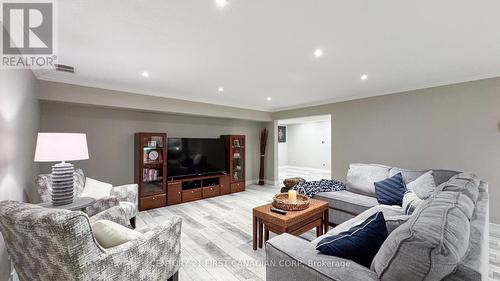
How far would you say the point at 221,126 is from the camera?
18.5 ft

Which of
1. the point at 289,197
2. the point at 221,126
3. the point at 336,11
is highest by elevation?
the point at 336,11

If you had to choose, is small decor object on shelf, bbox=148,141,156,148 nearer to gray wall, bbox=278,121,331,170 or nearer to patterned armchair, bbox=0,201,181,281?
patterned armchair, bbox=0,201,181,281

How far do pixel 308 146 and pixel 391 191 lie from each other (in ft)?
22.7

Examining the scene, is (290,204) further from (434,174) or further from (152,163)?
(152,163)

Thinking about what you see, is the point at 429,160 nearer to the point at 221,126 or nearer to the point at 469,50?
the point at 469,50

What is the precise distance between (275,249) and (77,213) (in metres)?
1.14

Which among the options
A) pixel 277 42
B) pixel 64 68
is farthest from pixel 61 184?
pixel 277 42

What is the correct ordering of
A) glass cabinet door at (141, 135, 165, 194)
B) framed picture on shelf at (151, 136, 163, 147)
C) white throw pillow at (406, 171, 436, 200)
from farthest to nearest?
framed picture on shelf at (151, 136, 163, 147), glass cabinet door at (141, 135, 165, 194), white throw pillow at (406, 171, 436, 200)

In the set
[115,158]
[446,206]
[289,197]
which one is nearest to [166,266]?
[289,197]

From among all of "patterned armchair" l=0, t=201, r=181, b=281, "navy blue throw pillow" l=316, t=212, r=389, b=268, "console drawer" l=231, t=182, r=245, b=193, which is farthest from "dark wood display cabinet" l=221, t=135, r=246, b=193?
"navy blue throw pillow" l=316, t=212, r=389, b=268

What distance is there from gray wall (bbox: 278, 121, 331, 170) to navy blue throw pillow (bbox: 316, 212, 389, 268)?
8.14 metres

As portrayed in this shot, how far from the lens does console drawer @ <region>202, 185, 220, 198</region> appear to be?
15.9 feet

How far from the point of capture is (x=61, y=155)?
1.99m

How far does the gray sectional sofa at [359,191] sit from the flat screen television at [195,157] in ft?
9.05
